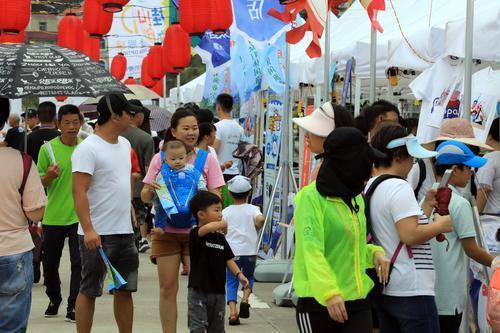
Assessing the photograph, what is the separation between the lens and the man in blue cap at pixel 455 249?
5.43 m

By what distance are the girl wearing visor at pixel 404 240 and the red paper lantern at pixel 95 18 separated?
412 inches

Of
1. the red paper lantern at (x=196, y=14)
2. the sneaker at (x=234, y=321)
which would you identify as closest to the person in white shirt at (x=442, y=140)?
the sneaker at (x=234, y=321)

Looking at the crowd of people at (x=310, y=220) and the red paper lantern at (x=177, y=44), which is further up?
the red paper lantern at (x=177, y=44)

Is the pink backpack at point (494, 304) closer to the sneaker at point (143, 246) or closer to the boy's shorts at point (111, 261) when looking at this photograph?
the boy's shorts at point (111, 261)

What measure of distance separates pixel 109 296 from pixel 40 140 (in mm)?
2055

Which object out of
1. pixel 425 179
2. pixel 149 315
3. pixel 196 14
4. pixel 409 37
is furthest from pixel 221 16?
pixel 425 179

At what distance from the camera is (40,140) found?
11.2m

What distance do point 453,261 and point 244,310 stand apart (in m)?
Result: 3.97

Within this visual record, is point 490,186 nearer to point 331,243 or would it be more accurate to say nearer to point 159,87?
point 331,243

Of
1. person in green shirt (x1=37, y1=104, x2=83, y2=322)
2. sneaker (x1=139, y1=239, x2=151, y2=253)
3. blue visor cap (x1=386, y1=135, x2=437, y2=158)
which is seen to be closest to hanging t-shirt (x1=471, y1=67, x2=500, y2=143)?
blue visor cap (x1=386, y1=135, x2=437, y2=158)

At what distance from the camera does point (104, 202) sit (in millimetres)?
7000

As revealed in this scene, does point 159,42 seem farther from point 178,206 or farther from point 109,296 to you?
point 178,206

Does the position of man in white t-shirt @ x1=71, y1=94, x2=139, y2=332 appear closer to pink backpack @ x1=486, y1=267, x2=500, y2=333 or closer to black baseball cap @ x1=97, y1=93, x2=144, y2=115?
black baseball cap @ x1=97, y1=93, x2=144, y2=115

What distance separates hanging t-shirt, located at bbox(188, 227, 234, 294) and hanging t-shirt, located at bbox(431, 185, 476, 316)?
202cm
